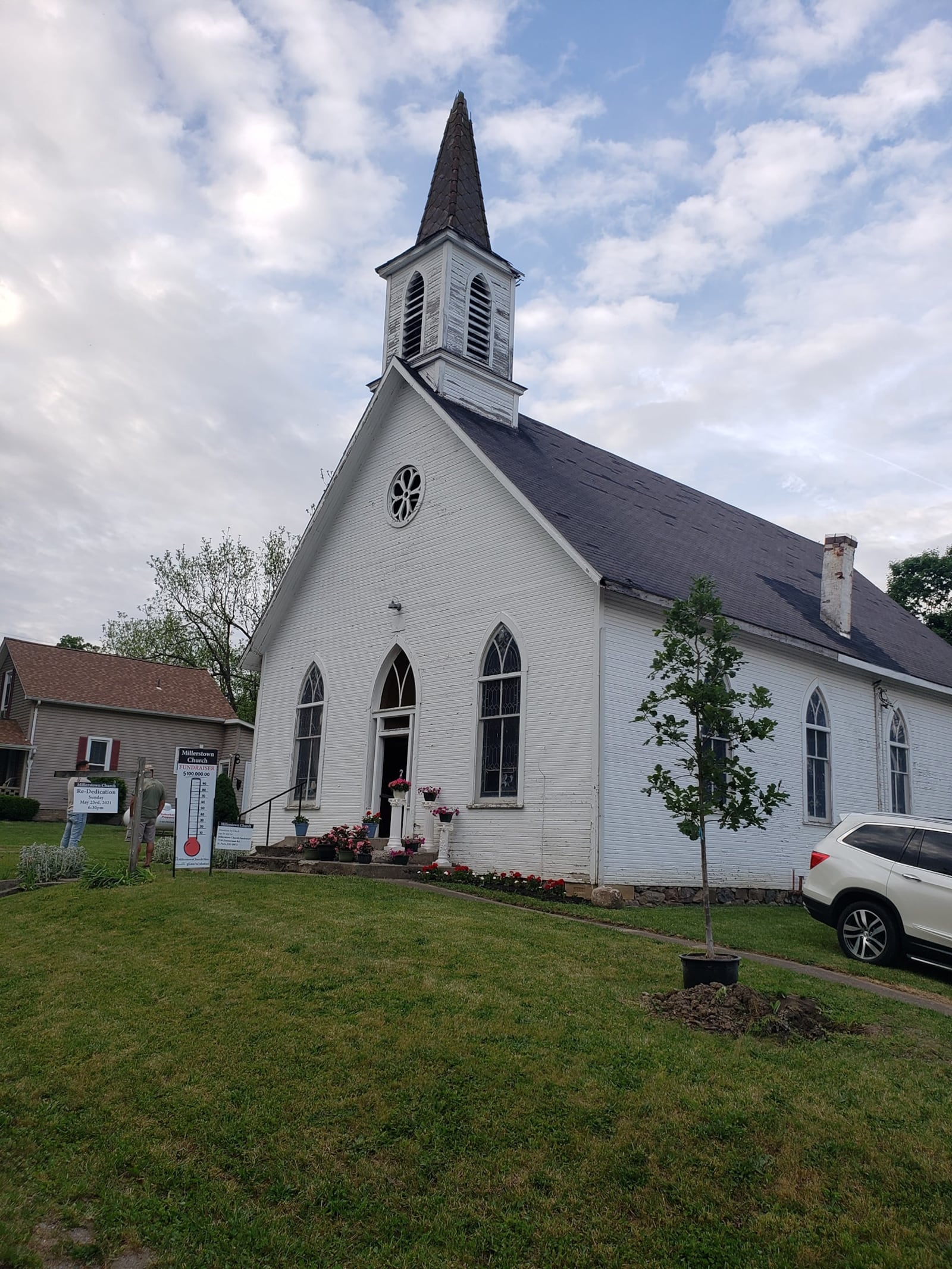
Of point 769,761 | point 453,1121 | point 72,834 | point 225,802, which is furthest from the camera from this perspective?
point 225,802

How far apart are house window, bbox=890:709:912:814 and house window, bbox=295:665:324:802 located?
11.8 m

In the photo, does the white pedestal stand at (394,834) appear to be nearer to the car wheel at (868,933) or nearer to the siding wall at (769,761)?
the siding wall at (769,761)

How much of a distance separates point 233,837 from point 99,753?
21.8 metres

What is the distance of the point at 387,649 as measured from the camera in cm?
1859

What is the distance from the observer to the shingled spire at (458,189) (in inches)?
853

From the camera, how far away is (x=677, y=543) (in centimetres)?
1891

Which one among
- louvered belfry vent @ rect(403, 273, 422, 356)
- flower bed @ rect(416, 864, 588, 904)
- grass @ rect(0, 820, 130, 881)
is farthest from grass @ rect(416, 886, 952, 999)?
louvered belfry vent @ rect(403, 273, 422, 356)

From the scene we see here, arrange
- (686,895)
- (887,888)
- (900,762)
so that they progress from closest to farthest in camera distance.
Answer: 1. (887,888)
2. (686,895)
3. (900,762)

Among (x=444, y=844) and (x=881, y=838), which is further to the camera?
(x=444, y=844)

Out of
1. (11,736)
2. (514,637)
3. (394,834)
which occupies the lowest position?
(394,834)

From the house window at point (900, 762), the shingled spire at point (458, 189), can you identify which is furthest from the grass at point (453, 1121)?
the shingled spire at point (458, 189)

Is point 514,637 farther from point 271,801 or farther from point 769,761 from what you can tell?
point 271,801

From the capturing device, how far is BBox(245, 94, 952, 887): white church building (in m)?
14.8

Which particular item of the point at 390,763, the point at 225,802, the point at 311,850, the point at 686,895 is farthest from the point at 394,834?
the point at 225,802
